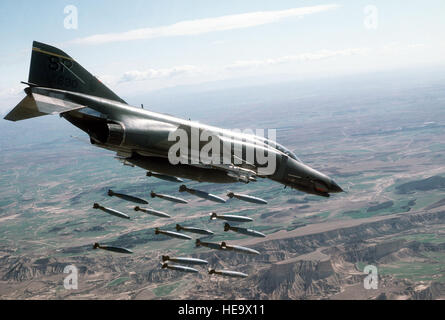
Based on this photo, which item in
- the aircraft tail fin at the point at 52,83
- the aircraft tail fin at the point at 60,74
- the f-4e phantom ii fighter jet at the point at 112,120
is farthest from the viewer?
the aircraft tail fin at the point at 60,74

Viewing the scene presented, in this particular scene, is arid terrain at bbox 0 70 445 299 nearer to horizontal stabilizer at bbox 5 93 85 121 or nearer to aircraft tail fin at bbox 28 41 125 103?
aircraft tail fin at bbox 28 41 125 103

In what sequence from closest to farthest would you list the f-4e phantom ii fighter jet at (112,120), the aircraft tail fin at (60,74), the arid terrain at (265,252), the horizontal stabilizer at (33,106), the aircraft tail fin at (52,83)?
the horizontal stabilizer at (33,106) < the aircraft tail fin at (52,83) < the f-4e phantom ii fighter jet at (112,120) < the aircraft tail fin at (60,74) < the arid terrain at (265,252)

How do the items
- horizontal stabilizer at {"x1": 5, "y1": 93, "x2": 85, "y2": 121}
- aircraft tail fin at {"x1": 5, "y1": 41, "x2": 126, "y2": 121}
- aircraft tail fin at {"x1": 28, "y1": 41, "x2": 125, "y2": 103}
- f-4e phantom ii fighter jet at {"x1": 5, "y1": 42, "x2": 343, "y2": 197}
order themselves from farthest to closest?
aircraft tail fin at {"x1": 28, "y1": 41, "x2": 125, "y2": 103}
f-4e phantom ii fighter jet at {"x1": 5, "y1": 42, "x2": 343, "y2": 197}
aircraft tail fin at {"x1": 5, "y1": 41, "x2": 126, "y2": 121}
horizontal stabilizer at {"x1": 5, "y1": 93, "x2": 85, "y2": 121}

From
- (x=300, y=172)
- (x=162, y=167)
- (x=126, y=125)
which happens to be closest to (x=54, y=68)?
(x=126, y=125)

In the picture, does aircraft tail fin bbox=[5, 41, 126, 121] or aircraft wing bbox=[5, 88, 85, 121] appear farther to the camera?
aircraft tail fin bbox=[5, 41, 126, 121]

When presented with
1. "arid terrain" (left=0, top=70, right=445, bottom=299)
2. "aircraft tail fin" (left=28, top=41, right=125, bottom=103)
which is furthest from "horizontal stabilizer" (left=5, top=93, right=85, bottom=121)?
"arid terrain" (left=0, top=70, right=445, bottom=299)

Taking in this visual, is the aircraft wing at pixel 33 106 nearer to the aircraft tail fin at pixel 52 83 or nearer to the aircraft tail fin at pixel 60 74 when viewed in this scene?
the aircraft tail fin at pixel 52 83

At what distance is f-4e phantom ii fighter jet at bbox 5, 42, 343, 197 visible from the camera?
24.5 meters

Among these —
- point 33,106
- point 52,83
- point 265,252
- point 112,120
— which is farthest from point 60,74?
point 265,252

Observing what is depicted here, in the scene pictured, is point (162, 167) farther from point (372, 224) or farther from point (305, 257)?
point (372, 224)

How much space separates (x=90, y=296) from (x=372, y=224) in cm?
9988

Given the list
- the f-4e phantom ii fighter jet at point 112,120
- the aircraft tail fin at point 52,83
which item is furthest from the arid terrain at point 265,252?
the aircraft tail fin at point 52,83

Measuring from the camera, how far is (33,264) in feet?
424

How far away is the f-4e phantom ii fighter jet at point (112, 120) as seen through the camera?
24.5 meters
